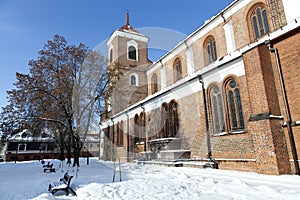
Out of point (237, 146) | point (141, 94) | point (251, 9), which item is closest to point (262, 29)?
point (251, 9)

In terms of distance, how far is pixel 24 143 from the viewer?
42719 mm

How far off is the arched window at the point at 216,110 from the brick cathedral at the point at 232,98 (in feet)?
0.19

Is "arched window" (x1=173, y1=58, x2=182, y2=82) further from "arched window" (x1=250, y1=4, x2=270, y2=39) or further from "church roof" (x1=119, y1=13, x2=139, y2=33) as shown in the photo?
"church roof" (x1=119, y1=13, x2=139, y2=33)

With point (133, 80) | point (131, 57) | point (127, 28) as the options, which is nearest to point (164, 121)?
point (133, 80)

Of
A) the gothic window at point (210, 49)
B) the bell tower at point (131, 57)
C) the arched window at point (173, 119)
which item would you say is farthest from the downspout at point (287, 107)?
the bell tower at point (131, 57)

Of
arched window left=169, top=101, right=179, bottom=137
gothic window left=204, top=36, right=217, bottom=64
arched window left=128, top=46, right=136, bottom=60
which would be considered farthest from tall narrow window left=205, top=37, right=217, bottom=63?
arched window left=128, top=46, right=136, bottom=60

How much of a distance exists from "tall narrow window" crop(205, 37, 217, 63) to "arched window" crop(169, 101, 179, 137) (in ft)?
14.9

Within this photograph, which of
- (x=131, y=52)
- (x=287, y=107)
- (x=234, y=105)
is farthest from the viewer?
(x=131, y=52)

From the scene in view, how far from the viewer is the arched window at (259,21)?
1226cm

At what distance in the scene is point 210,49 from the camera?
16.2 meters

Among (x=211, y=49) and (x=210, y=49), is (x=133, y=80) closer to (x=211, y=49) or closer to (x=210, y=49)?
(x=210, y=49)

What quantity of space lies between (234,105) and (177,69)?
1021cm

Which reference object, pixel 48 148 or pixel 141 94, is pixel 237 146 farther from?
pixel 48 148

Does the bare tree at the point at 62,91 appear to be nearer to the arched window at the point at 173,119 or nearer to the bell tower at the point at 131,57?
the arched window at the point at 173,119
